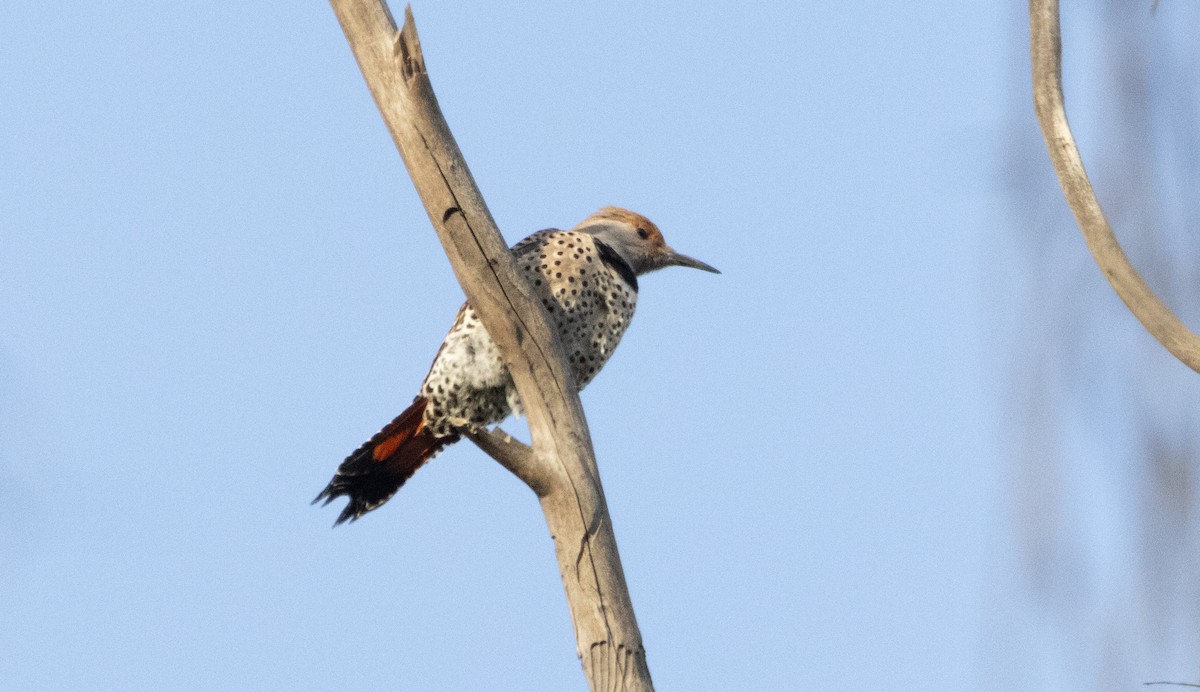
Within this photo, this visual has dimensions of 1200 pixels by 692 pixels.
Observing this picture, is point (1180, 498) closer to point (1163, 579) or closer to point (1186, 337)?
point (1163, 579)

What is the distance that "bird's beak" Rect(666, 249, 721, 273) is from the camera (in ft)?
17.5

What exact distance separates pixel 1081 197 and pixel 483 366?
2.01 m

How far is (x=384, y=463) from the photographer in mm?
4398

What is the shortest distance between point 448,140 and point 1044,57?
4.62ft

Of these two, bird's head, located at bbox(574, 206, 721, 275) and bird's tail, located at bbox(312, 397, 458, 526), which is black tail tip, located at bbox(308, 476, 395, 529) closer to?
bird's tail, located at bbox(312, 397, 458, 526)

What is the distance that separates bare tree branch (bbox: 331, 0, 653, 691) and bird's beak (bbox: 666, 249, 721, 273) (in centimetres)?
180

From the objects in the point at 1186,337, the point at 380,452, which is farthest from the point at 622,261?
the point at 1186,337

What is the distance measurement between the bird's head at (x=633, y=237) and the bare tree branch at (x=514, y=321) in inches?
63.1

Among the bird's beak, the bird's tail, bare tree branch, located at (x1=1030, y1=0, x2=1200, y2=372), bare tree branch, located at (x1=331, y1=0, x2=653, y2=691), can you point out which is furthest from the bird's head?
bare tree branch, located at (x1=1030, y1=0, x2=1200, y2=372)

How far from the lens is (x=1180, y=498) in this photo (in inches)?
74.8

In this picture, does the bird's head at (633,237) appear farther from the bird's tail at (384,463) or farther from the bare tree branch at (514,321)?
the bare tree branch at (514,321)

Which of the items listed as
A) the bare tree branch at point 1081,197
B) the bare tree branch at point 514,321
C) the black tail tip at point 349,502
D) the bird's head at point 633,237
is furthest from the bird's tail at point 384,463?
the bare tree branch at point 1081,197

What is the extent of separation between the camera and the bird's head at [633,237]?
5.17 meters

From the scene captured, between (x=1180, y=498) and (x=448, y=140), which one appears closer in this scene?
(x=1180, y=498)
